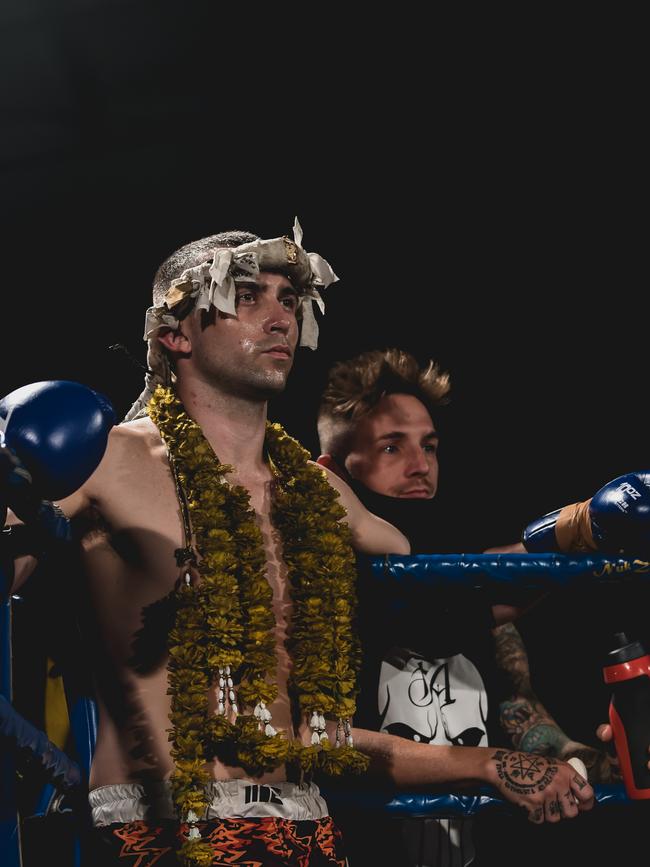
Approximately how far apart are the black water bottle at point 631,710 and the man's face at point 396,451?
35.5 inches

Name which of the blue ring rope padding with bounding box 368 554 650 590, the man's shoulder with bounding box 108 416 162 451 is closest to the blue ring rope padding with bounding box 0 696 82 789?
the man's shoulder with bounding box 108 416 162 451

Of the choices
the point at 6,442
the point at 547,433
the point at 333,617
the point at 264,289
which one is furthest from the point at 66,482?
the point at 547,433

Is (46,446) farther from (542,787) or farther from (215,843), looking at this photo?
(542,787)

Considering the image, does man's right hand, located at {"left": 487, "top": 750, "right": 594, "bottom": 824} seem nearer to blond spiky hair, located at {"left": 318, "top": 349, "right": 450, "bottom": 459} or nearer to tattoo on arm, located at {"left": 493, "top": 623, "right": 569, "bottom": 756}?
tattoo on arm, located at {"left": 493, "top": 623, "right": 569, "bottom": 756}

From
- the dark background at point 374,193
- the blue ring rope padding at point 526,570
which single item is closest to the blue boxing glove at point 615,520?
the blue ring rope padding at point 526,570

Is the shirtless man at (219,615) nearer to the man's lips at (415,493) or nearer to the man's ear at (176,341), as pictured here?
the man's ear at (176,341)

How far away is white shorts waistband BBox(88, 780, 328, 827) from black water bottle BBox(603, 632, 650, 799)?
508 millimetres

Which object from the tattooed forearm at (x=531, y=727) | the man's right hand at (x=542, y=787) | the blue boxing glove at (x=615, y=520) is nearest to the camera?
the man's right hand at (x=542, y=787)

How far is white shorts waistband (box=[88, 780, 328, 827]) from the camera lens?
1.29m

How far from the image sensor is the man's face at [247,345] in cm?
163

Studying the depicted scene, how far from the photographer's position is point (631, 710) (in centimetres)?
148

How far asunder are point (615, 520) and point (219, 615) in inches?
25.8

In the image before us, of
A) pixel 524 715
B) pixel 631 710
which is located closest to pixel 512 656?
pixel 524 715

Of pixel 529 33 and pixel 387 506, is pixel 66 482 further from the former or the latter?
pixel 529 33
